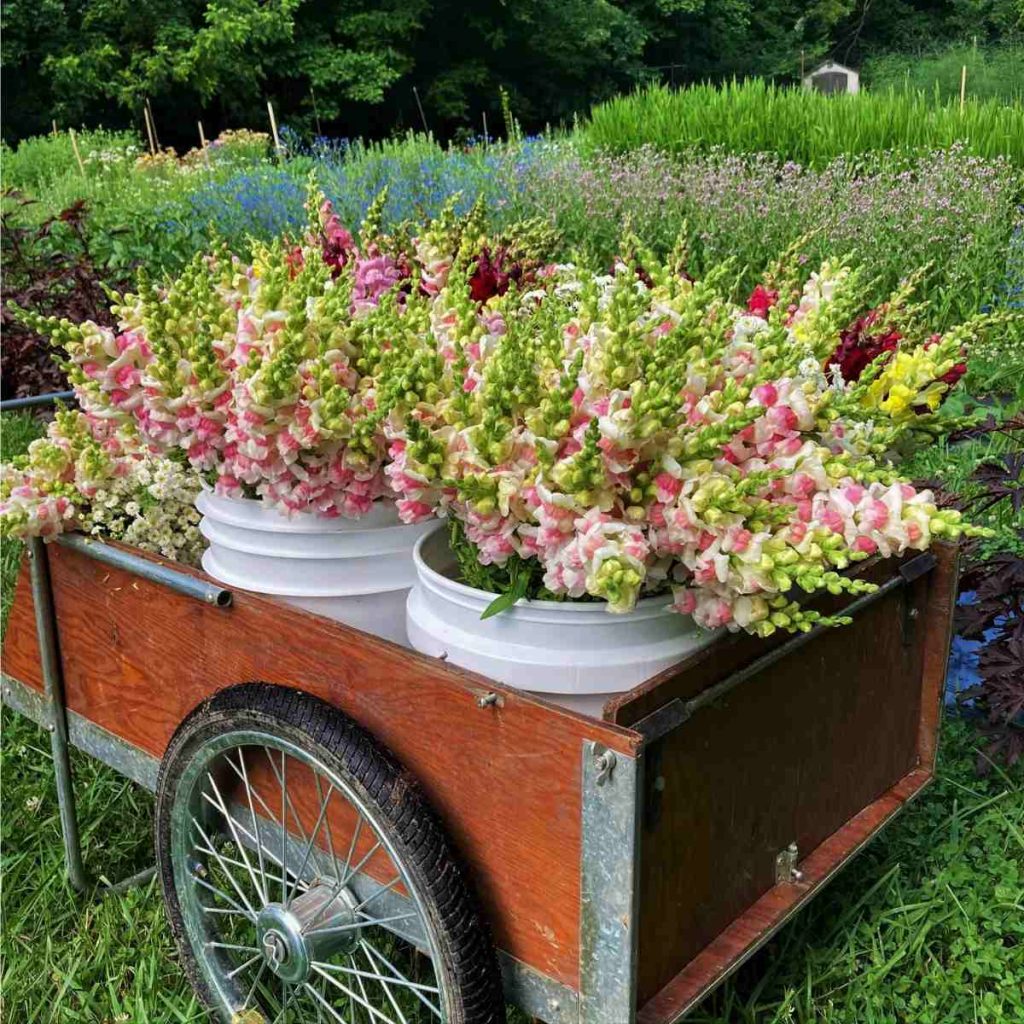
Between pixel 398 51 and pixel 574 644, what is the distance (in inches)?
706

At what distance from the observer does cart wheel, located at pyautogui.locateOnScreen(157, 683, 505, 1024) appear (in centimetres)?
122

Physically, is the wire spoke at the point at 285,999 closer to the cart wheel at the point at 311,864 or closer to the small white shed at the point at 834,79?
the cart wheel at the point at 311,864

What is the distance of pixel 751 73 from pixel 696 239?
672 inches

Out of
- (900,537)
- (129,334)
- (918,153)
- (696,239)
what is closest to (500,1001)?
(900,537)

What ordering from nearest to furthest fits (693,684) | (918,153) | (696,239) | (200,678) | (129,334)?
(693,684) < (129,334) < (200,678) < (696,239) < (918,153)

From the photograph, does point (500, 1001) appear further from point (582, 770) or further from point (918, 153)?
point (918, 153)

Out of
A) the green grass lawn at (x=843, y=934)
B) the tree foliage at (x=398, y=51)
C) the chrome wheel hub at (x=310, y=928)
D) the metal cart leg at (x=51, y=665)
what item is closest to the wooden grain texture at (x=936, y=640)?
the green grass lawn at (x=843, y=934)

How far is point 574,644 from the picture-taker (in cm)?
123

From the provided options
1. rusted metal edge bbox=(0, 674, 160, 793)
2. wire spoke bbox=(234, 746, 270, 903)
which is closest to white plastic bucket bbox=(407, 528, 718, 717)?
wire spoke bbox=(234, 746, 270, 903)

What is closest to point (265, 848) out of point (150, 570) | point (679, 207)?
point (150, 570)

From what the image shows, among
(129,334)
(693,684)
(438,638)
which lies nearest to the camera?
(693,684)

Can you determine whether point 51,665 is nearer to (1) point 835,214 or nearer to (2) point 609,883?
(2) point 609,883

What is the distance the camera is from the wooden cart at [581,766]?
3.70 feet

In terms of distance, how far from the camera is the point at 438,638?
4.33ft
